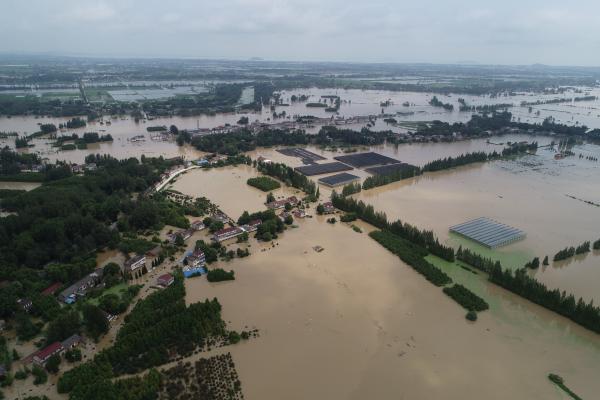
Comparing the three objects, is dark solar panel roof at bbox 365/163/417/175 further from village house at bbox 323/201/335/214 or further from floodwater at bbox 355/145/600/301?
village house at bbox 323/201/335/214

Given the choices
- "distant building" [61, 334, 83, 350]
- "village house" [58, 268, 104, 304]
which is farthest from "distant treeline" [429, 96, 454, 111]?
"distant building" [61, 334, 83, 350]

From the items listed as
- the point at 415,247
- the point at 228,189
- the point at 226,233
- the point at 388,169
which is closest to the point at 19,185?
the point at 228,189

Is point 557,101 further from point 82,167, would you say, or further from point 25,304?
point 25,304

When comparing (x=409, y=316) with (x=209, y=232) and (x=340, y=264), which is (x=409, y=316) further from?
(x=209, y=232)

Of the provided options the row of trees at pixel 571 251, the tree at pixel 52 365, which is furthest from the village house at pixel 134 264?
the row of trees at pixel 571 251

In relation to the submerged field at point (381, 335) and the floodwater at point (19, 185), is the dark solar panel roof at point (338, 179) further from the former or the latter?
the floodwater at point (19, 185)
